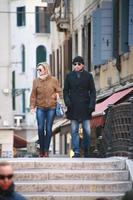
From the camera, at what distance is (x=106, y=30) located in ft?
92.2

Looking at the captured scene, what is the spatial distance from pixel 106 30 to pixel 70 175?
13.2 metres

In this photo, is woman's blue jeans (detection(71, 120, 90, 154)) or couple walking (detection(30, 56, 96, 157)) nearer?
couple walking (detection(30, 56, 96, 157))

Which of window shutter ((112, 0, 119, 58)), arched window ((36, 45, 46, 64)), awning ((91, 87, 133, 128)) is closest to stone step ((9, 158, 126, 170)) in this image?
awning ((91, 87, 133, 128))

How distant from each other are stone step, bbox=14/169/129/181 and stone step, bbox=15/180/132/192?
0.23 metres

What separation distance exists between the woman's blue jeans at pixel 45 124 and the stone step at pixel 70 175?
2.93 meters

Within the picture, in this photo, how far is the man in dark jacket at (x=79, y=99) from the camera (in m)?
18.0

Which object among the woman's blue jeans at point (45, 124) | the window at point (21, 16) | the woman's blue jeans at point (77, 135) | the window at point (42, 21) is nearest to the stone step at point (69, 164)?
the woman's blue jeans at point (77, 135)

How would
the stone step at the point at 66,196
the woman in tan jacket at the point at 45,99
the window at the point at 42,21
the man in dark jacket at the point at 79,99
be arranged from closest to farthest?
the stone step at the point at 66,196, the man in dark jacket at the point at 79,99, the woman in tan jacket at the point at 45,99, the window at the point at 42,21

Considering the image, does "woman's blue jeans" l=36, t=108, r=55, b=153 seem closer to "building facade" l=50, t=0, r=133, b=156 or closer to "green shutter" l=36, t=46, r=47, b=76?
"building facade" l=50, t=0, r=133, b=156

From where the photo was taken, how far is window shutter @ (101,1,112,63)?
92.2 feet

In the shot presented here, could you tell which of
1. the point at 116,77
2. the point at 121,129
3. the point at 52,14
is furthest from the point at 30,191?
the point at 52,14

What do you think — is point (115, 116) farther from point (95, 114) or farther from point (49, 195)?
point (95, 114)

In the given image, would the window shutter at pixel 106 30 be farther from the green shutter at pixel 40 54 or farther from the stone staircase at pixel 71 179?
the green shutter at pixel 40 54

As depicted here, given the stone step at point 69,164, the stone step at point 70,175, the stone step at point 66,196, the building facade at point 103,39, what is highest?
the building facade at point 103,39
